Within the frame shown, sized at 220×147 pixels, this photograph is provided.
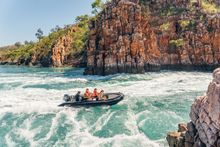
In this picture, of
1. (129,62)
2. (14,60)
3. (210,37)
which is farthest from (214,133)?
(14,60)

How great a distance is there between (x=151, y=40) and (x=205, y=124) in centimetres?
5172

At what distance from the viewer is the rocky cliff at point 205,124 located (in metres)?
14.0

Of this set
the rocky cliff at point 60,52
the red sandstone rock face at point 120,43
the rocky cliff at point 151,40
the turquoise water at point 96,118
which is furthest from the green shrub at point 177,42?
the rocky cliff at point 60,52

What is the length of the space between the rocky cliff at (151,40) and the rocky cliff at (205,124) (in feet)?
141

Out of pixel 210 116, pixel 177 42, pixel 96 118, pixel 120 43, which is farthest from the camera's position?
pixel 177 42

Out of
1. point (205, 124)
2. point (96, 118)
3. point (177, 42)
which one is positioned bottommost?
point (96, 118)

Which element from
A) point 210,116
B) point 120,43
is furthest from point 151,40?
point 210,116

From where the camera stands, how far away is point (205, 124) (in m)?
14.8

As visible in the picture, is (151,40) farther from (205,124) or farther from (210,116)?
(210,116)

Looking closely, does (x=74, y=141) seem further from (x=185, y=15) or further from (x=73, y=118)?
(x=185, y=15)

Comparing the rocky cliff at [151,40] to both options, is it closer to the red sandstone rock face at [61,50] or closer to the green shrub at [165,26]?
the green shrub at [165,26]

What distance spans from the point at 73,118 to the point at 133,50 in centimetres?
3307

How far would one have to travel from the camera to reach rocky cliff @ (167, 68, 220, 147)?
14031 mm

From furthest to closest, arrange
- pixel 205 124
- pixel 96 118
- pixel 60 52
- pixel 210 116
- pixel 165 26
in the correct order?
pixel 60 52 → pixel 165 26 → pixel 96 118 → pixel 205 124 → pixel 210 116
